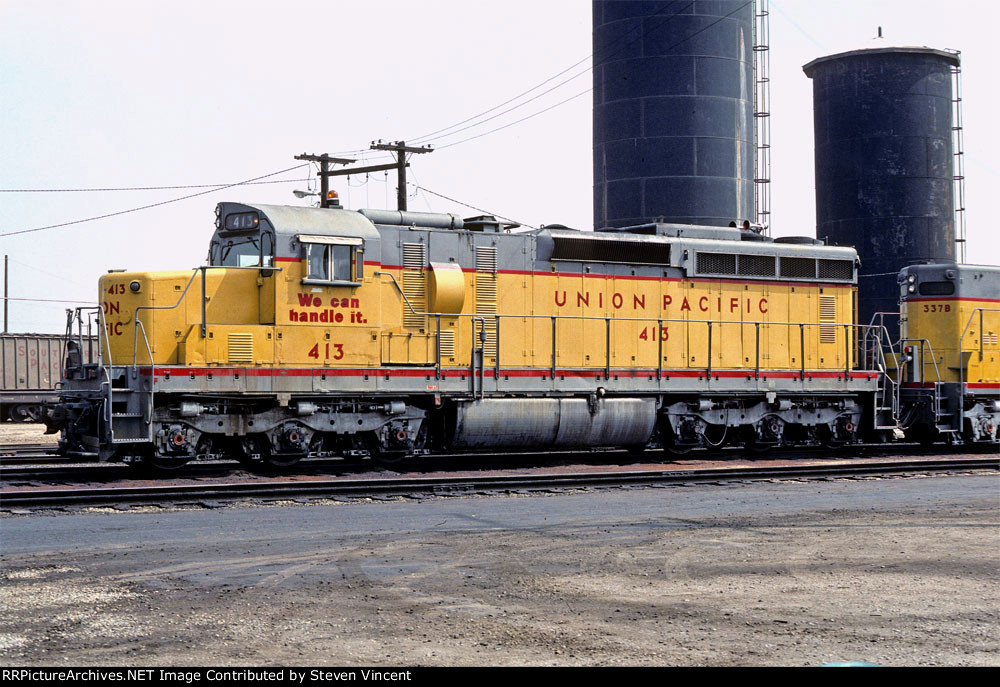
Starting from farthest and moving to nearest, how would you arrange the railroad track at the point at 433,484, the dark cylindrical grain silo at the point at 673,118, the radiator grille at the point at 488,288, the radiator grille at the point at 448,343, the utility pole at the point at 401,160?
Result: the dark cylindrical grain silo at the point at 673,118 < the utility pole at the point at 401,160 < the radiator grille at the point at 488,288 < the radiator grille at the point at 448,343 < the railroad track at the point at 433,484

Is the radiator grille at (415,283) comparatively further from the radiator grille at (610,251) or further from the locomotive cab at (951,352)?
the locomotive cab at (951,352)

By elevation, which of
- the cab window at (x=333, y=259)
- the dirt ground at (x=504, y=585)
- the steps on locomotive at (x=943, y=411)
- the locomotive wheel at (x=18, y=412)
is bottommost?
the dirt ground at (x=504, y=585)

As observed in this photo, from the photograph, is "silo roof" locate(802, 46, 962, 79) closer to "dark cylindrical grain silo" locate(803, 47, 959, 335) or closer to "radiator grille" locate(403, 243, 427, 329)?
"dark cylindrical grain silo" locate(803, 47, 959, 335)

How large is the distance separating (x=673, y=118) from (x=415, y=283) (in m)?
25.1

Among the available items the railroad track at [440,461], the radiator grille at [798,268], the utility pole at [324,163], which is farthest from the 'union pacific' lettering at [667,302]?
the utility pole at [324,163]

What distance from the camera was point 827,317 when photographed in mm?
20234

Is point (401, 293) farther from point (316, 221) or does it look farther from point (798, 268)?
point (798, 268)

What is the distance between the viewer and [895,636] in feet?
21.1

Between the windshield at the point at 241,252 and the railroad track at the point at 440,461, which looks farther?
the windshield at the point at 241,252

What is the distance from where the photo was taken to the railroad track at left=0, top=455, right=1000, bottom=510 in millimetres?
12844

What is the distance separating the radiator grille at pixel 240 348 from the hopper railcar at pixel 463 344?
0.07 ft

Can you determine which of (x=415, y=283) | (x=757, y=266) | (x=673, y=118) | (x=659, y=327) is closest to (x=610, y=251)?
(x=659, y=327)

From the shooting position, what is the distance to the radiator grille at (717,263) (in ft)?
62.4
